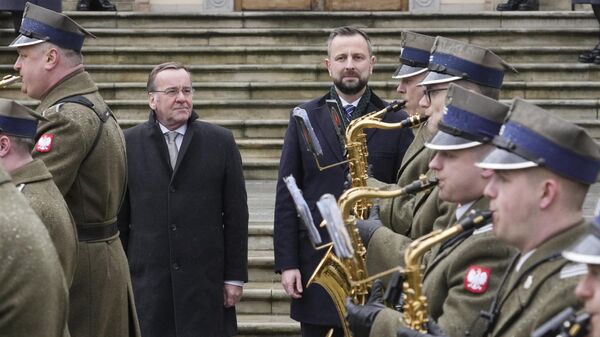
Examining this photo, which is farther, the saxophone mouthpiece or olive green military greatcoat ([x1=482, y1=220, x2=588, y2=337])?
the saxophone mouthpiece

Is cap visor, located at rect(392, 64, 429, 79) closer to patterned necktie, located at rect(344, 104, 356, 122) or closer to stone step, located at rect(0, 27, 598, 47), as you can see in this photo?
patterned necktie, located at rect(344, 104, 356, 122)

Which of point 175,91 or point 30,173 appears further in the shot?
point 175,91

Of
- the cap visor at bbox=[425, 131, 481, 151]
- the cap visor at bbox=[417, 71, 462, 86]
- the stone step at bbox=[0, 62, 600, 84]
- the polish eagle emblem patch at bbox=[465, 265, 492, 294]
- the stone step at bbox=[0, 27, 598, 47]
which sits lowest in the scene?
the stone step at bbox=[0, 62, 600, 84]

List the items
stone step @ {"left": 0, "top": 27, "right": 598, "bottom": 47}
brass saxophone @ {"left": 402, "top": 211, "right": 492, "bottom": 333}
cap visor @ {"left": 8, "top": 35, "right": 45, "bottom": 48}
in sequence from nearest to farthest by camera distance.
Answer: brass saxophone @ {"left": 402, "top": 211, "right": 492, "bottom": 333}, cap visor @ {"left": 8, "top": 35, "right": 45, "bottom": 48}, stone step @ {"left": 0, "top": 27, "right": 598, "bottom": 47}

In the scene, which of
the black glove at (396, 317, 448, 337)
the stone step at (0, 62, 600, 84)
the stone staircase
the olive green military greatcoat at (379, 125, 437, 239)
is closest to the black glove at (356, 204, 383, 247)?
the olive green military greatcoat at (379, 125, 437, 239)

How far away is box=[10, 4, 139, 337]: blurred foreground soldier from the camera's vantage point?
6.77 m

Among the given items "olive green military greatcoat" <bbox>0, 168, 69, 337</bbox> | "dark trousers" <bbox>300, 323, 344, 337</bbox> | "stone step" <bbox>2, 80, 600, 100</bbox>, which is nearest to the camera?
"olive green military greatcoat" <bbox>0, 168, 69, 337</bbox>

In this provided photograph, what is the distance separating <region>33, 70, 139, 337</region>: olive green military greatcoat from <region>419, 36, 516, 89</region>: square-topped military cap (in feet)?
6.14

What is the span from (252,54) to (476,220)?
9811 millimetres

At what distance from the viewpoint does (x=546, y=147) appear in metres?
4.21

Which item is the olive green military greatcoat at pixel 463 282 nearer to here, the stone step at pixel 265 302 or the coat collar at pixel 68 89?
the coat collar at pixel 68 89

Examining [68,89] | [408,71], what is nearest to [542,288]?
[408,71]

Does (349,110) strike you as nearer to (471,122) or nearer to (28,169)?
(28,169)

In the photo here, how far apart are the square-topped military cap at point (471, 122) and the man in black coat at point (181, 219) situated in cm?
309
